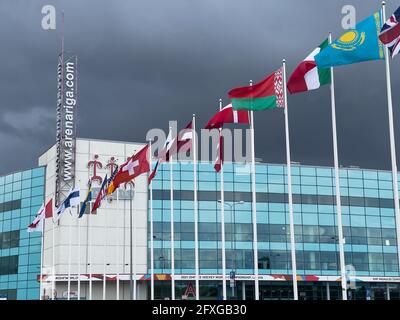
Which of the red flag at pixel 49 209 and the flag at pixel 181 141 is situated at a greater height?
the flag at pixel 181 141

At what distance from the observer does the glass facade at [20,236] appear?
86688mm

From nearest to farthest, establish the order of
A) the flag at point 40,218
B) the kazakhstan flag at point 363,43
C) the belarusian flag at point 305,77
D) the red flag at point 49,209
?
the kazakhstan flag at point 363,43 → the belarusian flag at point 305,77 → the flag at point 40,218 → the red flag at point 49,209

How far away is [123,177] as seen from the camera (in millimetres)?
47875

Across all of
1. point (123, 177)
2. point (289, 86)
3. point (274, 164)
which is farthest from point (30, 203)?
point (289, 86)

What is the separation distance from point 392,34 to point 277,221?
6429 centimetres

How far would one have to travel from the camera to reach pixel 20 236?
88.8 metres

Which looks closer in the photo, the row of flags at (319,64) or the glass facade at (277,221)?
the row of flags at (319,64)

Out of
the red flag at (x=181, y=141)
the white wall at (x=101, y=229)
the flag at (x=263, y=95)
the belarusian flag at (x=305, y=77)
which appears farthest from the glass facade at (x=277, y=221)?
the belarusian flag at (x=305, y=77)

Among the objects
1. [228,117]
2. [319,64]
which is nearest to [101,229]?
[228,117]

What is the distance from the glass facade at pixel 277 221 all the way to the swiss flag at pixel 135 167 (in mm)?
36399

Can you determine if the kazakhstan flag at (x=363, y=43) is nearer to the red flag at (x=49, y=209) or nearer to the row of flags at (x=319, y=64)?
the row of flags at (x=319, y=64)
